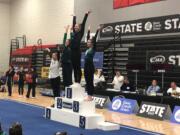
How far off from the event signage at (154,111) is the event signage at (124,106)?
43cm

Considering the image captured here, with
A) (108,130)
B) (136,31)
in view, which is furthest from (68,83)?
(136,31)

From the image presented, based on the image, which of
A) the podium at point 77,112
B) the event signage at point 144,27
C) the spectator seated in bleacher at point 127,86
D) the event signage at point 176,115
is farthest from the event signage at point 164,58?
the podium at point 77,112

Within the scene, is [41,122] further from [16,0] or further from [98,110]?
[16,0]

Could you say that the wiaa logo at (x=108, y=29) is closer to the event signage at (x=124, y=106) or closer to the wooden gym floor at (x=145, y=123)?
the event signage at (x=124, y=106)

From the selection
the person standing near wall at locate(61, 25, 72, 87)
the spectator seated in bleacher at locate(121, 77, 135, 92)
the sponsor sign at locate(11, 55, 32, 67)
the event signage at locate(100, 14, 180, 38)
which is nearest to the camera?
the person standing near wall at locate(61, 25, 72, 87)

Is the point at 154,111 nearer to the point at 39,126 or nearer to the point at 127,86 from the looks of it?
the point at 127,86

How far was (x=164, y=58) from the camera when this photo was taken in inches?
568

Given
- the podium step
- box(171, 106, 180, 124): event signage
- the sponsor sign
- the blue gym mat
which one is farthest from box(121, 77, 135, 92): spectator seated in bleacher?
the sponsor sign

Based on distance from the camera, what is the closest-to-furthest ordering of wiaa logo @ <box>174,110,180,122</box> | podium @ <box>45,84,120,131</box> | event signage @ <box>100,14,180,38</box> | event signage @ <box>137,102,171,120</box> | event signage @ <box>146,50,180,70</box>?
podium @ <box>45,84,120,131</box>, wiaa logo @ <box>174,110,180,122</box>, event signage @ <box>137,102,171,120</box>, event signage @ <box>146,50,180,70</box>, event signage @ <box>100,14,180,38</box>

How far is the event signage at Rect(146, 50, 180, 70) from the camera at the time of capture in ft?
45.6

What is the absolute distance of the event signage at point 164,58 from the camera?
13.9 m

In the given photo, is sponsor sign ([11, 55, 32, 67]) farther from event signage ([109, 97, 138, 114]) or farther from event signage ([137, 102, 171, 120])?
event signage ([137, 102, 171, 120])

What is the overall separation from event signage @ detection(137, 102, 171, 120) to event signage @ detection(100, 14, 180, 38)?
4.16 metres

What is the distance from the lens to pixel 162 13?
15.3 m
